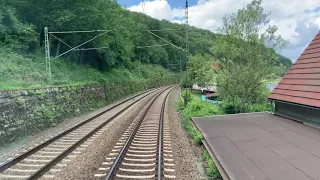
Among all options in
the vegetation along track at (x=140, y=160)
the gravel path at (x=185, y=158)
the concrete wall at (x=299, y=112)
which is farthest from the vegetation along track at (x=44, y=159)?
the concrete wall at (x=299, y=112)

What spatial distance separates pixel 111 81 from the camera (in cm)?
3123

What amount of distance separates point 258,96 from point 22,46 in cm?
1811

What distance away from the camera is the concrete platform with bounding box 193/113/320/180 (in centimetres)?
562

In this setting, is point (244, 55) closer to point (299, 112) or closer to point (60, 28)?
point (299, 112)

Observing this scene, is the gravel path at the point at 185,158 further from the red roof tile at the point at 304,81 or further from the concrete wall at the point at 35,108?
the concrete wall at the point at 35,108

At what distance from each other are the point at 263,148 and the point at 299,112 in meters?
3.95

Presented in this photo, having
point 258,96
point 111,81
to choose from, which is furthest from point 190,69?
point 258,96

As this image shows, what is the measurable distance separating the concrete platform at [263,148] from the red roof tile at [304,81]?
101cm

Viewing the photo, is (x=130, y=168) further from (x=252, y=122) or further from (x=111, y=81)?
(x=111, y=81)

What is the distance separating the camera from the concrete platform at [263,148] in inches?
221

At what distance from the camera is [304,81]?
1041 cm

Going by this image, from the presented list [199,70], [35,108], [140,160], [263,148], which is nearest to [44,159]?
[140,160]

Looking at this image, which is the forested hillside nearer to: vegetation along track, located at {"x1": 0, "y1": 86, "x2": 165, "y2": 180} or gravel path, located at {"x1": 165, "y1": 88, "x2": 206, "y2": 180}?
vegetation along track, located at {"x1": 0, "y1": 86, "x2": 165, "y2": 180}

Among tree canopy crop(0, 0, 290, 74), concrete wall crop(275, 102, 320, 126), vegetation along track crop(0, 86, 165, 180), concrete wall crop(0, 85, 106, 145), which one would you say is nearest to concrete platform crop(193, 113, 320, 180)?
concrete wall crop(275, 102, 320, 126)
